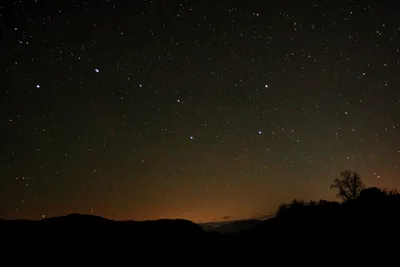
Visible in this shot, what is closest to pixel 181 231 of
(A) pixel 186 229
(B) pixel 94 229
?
(A) pixel 186 229

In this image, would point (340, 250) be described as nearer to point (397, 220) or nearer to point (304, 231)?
point (304, 231)

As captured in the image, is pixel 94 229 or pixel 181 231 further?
pixel 181 231

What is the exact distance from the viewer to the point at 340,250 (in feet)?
46.0

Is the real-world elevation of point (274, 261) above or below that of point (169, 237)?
below

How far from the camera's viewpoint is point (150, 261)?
1265 cm

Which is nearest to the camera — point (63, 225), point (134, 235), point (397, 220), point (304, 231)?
point (63, 225)

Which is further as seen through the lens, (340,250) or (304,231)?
(304,231)

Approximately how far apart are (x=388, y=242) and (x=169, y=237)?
10.5 metres

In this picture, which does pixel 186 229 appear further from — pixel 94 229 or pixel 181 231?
pixel 94 229

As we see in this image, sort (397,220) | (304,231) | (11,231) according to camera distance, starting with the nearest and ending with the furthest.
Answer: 1. (11,231)
2. (397,220)
3. (304,231)

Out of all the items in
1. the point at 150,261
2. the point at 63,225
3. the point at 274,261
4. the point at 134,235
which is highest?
the point at 63,225

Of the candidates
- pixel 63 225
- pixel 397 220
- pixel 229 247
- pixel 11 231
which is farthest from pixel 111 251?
pixel 397 220

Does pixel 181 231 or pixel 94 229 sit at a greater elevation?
pixel 94 229

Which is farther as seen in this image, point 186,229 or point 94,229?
point 186,229
